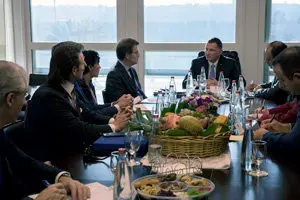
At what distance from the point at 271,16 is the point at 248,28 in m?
0.33

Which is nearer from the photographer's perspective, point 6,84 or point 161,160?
point 6,84

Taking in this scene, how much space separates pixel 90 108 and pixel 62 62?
3.03 ft

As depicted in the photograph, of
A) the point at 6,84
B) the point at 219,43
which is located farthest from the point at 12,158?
the point at 219,43

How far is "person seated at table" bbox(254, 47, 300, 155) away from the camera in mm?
2146

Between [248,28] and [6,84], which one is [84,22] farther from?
[6,84]

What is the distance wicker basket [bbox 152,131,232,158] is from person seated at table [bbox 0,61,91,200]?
47 centimetres

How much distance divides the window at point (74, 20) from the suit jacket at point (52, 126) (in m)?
3.58

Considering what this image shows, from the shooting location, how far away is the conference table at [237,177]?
1.58 metres

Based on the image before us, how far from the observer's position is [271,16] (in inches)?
217

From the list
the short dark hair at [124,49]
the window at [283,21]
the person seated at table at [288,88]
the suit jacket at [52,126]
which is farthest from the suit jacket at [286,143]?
the window at [283,21]

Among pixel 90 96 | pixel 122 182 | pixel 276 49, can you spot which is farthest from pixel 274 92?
pixel 122 182

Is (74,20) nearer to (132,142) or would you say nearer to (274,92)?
(274,92)

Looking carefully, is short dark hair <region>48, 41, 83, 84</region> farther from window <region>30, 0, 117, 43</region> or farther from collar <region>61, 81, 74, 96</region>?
window <region>30, 0, 117, 43</region>

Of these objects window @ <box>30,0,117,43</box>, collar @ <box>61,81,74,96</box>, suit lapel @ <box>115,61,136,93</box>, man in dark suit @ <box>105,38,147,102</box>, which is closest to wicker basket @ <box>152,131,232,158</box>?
collar @ <box>61,81,74,96</box>
